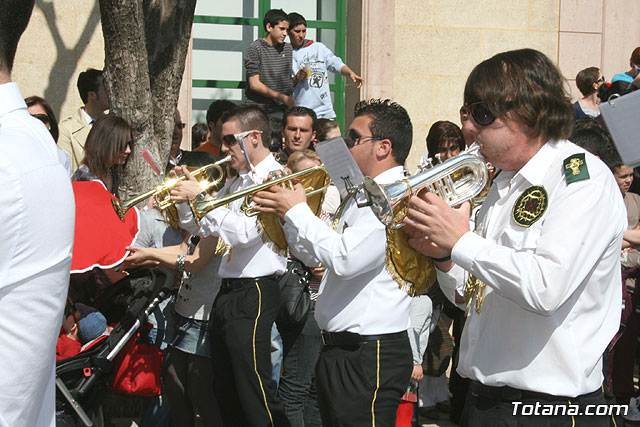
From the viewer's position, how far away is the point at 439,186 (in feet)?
9.28

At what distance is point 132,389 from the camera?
4.83m

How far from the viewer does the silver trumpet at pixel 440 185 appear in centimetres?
274

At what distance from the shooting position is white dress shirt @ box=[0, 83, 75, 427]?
1731mm

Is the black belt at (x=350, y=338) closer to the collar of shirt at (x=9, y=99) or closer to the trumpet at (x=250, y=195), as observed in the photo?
the trumpet at (x=250, y=195)

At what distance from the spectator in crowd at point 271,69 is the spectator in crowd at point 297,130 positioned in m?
1.35

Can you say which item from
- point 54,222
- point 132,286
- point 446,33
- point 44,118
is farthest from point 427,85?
point 54,222

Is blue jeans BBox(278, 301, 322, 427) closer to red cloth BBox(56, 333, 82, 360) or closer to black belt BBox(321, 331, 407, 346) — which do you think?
red cloth BBox(56, 333, 82, 360)

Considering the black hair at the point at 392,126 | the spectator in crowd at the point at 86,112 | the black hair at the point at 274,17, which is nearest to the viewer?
the black hair at the point at 392,126

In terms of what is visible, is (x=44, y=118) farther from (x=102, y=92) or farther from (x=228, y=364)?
(x=228, y=364)

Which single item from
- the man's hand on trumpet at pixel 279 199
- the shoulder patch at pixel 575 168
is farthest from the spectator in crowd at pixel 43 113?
the shoulder patch at pixel 575 168

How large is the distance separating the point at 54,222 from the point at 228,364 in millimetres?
3044

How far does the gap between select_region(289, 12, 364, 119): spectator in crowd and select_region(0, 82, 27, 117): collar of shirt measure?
6.70m

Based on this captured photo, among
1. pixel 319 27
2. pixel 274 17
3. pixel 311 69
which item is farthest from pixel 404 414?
pixel 319 27

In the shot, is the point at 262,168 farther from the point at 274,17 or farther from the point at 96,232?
the point at 274,17
